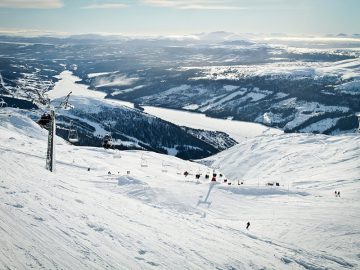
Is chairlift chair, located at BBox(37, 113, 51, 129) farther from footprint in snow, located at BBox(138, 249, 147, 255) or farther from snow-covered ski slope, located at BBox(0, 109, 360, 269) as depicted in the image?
footprint in snow, located at BBox(138, 249, 147, 255)

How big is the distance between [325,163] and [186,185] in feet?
167

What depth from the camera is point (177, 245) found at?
2425cm

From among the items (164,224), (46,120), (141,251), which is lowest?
(164,224)

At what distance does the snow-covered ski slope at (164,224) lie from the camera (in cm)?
1984

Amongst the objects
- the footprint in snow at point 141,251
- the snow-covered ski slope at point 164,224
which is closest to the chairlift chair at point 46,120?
the snow-covered ski slope at point 164,224

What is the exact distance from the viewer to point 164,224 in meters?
28.9

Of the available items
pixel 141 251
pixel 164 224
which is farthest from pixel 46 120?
pixel 141 251

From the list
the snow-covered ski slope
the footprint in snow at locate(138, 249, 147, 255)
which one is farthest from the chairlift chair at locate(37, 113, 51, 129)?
the footprint in snow at locate(138, 249, 147, 255)

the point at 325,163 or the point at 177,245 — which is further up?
the point at 177,245

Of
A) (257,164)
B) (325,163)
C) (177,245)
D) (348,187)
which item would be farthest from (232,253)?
(257,164)

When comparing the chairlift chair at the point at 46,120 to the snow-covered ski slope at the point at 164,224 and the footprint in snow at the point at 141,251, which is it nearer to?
the snow-covered ski slope at the point at 164,224

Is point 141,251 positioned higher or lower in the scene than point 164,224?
higher

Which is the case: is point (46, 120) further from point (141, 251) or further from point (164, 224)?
point (141, 251)

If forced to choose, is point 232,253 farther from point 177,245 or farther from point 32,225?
point 32,225
